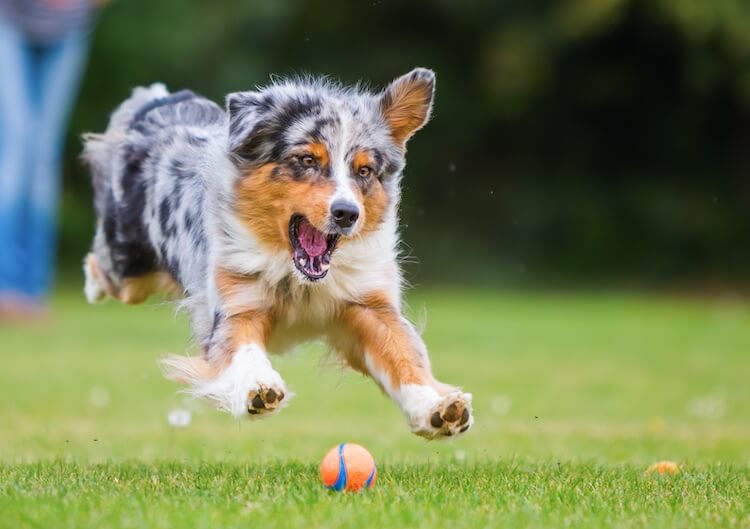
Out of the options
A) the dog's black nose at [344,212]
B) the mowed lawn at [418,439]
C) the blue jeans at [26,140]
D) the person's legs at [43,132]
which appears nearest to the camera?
the mowed lawn at [418,439]

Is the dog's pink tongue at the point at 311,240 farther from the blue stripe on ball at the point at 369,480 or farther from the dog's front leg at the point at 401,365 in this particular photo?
the blue stripe on ball at the point at 369,480

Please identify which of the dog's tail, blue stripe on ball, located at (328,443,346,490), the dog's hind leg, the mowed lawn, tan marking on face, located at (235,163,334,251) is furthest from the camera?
the dog's hind leg

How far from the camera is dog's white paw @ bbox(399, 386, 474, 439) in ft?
16.0

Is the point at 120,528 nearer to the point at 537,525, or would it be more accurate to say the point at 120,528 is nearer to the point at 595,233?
the point at 537,525

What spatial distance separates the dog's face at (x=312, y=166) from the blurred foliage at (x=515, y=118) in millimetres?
17194

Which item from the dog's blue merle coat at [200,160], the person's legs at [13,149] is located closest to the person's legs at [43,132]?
the person's legs at [13,149]

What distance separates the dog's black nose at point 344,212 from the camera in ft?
16.8

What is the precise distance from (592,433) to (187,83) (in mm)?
16450

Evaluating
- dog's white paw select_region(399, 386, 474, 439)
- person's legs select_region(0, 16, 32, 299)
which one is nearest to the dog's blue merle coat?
dog's white paw select_region(399, 386, 474, 439)

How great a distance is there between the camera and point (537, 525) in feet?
14.0

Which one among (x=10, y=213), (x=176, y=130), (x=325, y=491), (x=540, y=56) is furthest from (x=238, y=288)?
(x=540, y=56)

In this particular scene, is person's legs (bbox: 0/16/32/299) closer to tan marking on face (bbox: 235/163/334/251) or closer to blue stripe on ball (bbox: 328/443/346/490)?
tan marking on face (bbox: 235/163/334/251)

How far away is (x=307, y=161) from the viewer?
5.30 metres

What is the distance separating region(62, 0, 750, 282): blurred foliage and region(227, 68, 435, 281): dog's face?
17.2 metres
